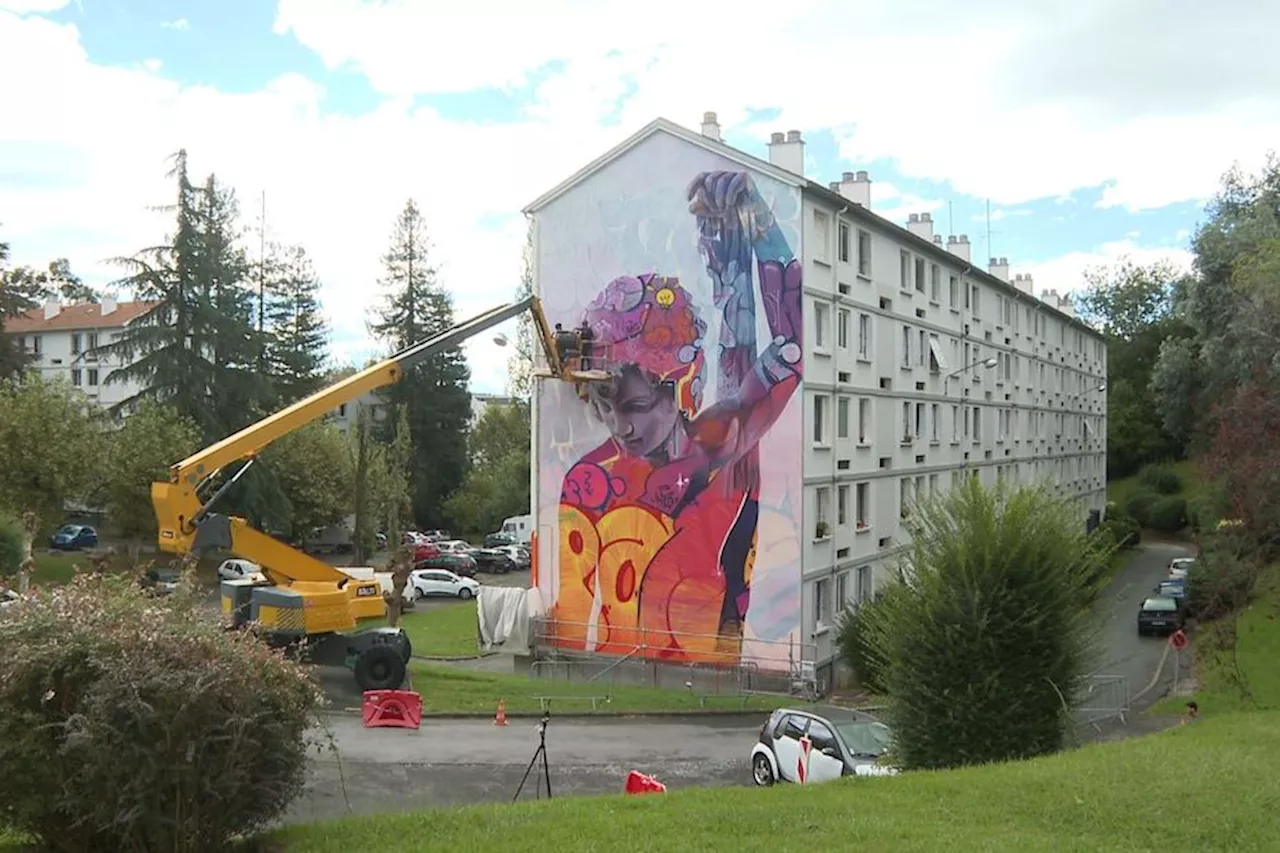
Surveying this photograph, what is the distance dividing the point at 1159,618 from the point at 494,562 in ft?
94.8

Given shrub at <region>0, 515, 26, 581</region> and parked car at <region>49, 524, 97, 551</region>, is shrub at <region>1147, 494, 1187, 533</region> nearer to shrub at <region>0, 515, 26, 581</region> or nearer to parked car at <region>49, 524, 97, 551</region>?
shrub at <region>0, 515, 26, 581</region>

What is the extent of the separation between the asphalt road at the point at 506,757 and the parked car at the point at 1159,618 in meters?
12.1

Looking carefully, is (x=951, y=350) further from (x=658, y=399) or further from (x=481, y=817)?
(x=481, y=817)

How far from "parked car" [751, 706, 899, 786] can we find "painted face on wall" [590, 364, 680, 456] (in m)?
12.1

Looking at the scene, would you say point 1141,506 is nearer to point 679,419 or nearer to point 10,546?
point 679,419

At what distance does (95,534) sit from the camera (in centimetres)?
5588

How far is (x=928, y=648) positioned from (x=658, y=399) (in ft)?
50.9

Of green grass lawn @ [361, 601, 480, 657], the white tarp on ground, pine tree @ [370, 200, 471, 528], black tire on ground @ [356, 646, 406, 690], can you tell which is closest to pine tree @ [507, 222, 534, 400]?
pine tree @ [370, 200, 471, 528]

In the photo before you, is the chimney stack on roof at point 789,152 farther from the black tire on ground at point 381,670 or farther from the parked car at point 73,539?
the parked car at point 73,539

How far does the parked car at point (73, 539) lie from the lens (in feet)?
175

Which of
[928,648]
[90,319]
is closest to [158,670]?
[928,648]

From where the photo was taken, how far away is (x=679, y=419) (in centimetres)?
2759

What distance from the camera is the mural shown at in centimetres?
2681

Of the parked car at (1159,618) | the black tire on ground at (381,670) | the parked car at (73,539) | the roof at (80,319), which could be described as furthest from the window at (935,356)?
the roof at (80,319)
